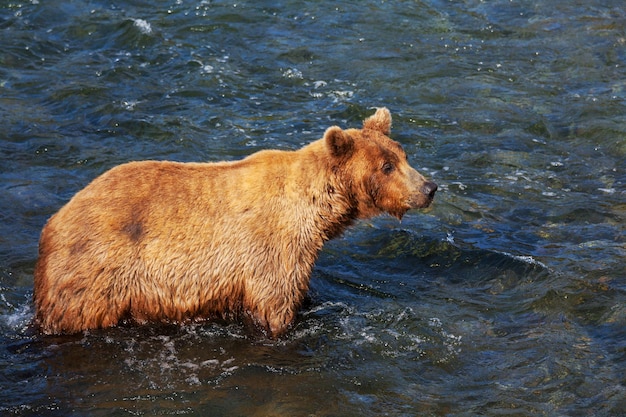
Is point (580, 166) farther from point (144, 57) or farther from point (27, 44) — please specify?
point (27, 44)

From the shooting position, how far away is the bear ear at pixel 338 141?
25.5ft

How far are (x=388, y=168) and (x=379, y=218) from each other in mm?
2609

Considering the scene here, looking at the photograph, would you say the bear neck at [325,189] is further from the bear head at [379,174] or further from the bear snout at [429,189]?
the bear snout at [429,189]

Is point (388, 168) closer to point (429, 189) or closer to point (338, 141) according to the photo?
point (429, 189)

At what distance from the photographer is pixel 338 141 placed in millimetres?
7879

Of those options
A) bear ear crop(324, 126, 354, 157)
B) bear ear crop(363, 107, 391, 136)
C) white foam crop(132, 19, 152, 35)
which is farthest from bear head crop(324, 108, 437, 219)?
white foam crop(132, 19, 152, 35)

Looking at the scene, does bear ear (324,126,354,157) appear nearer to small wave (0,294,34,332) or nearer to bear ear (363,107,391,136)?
bear ear (363,107,391,136)

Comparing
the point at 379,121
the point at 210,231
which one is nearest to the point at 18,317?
the point at 210,231

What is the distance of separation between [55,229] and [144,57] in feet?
24.7

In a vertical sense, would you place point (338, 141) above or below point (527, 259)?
above

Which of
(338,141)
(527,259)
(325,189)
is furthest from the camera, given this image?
(527,259)

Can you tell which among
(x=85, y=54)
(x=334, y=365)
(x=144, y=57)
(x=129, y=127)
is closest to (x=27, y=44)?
(x=85, y=54)

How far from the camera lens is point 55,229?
782cm

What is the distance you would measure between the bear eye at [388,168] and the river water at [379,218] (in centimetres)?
147
